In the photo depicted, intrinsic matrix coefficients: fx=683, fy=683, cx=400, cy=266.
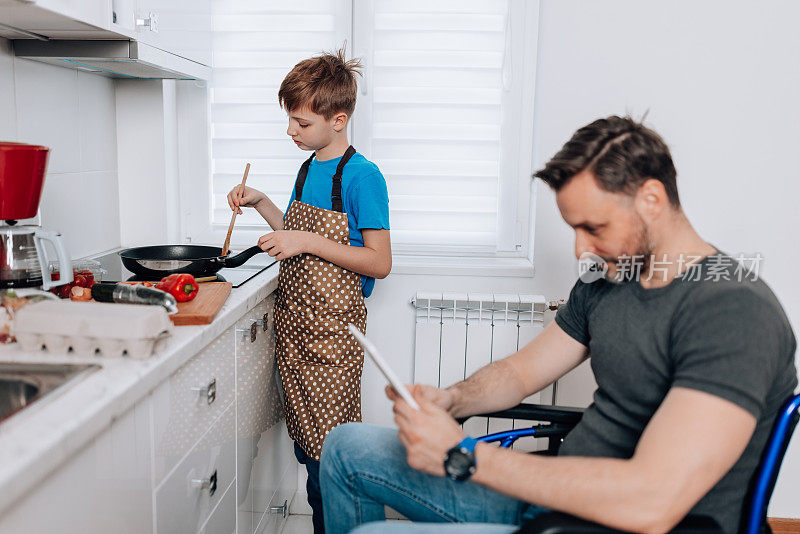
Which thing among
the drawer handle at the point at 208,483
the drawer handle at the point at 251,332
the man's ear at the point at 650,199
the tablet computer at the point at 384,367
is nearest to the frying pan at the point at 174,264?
the drawer handle at the point at 251,332

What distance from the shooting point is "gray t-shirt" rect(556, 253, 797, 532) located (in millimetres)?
913

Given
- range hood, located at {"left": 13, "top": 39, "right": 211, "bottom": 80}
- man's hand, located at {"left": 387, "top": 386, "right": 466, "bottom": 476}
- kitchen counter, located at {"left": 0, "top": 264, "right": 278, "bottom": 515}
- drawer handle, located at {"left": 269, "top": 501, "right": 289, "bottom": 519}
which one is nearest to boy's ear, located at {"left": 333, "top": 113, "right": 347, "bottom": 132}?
range hood, located at {"left": 13, "top": 39, "right": 211, "bottom": 80}

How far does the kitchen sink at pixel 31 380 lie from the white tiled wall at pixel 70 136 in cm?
75

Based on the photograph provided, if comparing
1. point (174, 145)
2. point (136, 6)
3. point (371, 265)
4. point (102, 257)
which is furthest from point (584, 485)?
point (174, 145)

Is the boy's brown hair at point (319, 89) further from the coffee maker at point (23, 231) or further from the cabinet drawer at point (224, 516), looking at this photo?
the cabinet drawer at point (224, 516)

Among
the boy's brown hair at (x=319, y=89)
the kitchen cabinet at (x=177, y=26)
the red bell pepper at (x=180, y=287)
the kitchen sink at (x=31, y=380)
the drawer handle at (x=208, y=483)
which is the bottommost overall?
the drawer handle at (x=208, y=483)

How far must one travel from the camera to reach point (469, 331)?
81.7 inches

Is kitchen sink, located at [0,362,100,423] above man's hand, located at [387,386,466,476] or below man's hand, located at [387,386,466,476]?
above

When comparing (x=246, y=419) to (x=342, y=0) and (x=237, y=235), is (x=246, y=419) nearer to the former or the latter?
(x=237, y=235)

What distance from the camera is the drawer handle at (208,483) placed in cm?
134

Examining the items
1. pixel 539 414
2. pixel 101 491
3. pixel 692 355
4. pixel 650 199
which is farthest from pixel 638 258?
pixel 101 491

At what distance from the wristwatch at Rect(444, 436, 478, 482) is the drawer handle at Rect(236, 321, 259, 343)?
2.35 feet

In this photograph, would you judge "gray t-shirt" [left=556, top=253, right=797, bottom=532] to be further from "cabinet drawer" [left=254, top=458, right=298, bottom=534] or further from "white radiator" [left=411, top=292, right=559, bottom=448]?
"cabinet drawer" [left=254, top=458, right=298, bottom=534]

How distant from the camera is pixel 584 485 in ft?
3.01
